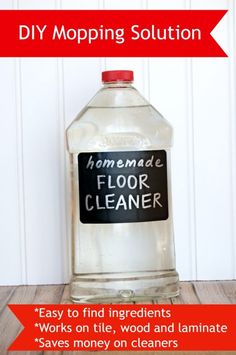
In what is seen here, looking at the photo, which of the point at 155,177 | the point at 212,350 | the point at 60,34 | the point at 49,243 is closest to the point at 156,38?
the point at 60,34

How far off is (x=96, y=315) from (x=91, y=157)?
0.25 m

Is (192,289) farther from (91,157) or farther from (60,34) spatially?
(60,34)

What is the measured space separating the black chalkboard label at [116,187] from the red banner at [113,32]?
0.76 feet

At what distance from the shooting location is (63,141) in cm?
129

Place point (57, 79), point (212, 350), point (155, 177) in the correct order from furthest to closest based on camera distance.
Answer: point (57, 79)
point (155, 177)
point (212, 350)

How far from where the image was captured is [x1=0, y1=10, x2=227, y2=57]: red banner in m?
1.29

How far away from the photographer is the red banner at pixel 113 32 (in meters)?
1.29

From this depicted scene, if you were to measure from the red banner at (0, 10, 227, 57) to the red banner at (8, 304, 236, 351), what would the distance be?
0.45m

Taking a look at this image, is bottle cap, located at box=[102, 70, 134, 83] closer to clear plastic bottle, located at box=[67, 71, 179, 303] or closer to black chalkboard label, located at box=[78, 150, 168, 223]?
clear plastic bottle, located at box=[67, 71, 179, 303]

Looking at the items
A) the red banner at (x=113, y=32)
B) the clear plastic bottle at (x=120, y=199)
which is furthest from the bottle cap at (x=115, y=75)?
the red banner at (x=113, y=32)

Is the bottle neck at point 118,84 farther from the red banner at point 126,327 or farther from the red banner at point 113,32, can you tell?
the red banner at point 126,327

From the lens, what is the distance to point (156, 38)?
1.29 metres

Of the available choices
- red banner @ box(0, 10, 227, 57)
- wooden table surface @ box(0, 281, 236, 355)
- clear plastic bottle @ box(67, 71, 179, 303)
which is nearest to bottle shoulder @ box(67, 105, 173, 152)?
clear plastic bottle @ box(67, 71, 179, 303)

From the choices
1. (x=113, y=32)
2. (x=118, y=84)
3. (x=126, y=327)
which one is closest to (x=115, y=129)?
(x=118, y=84)
